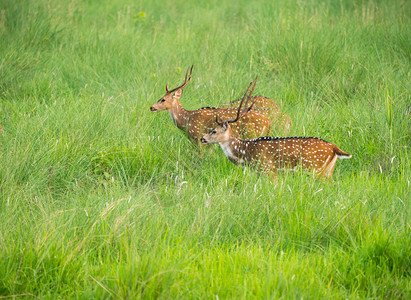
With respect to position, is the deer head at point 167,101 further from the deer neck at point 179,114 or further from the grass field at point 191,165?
the grass field at point 191,165

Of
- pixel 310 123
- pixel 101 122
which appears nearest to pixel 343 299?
pixel 310 123

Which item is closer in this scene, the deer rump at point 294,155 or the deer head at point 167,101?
the deer rump at point 294,155

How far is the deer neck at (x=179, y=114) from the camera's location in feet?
20.6

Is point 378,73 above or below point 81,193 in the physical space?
above

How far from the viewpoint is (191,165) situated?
5.54 meters

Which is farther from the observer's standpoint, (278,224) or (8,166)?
(8,166)

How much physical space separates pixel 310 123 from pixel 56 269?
3339 millimetres

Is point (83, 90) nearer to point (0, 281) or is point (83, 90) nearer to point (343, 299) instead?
point (0, 281)

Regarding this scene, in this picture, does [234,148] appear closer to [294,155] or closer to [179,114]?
[294,155]

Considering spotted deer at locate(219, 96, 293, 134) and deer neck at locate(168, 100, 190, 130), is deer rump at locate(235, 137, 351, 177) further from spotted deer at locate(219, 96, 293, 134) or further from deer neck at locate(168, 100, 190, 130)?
deer neck at locate(168, 100, 190, 130)

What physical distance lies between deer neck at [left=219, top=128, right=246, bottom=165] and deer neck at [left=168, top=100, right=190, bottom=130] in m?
0.88

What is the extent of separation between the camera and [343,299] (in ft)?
11.2

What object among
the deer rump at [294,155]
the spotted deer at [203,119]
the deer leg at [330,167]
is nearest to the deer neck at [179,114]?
the spotted deer at [203,119]

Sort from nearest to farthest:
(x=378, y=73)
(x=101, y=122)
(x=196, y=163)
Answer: (x=196, y=163) < (x=101, y=122) < (x=378, y=73)
